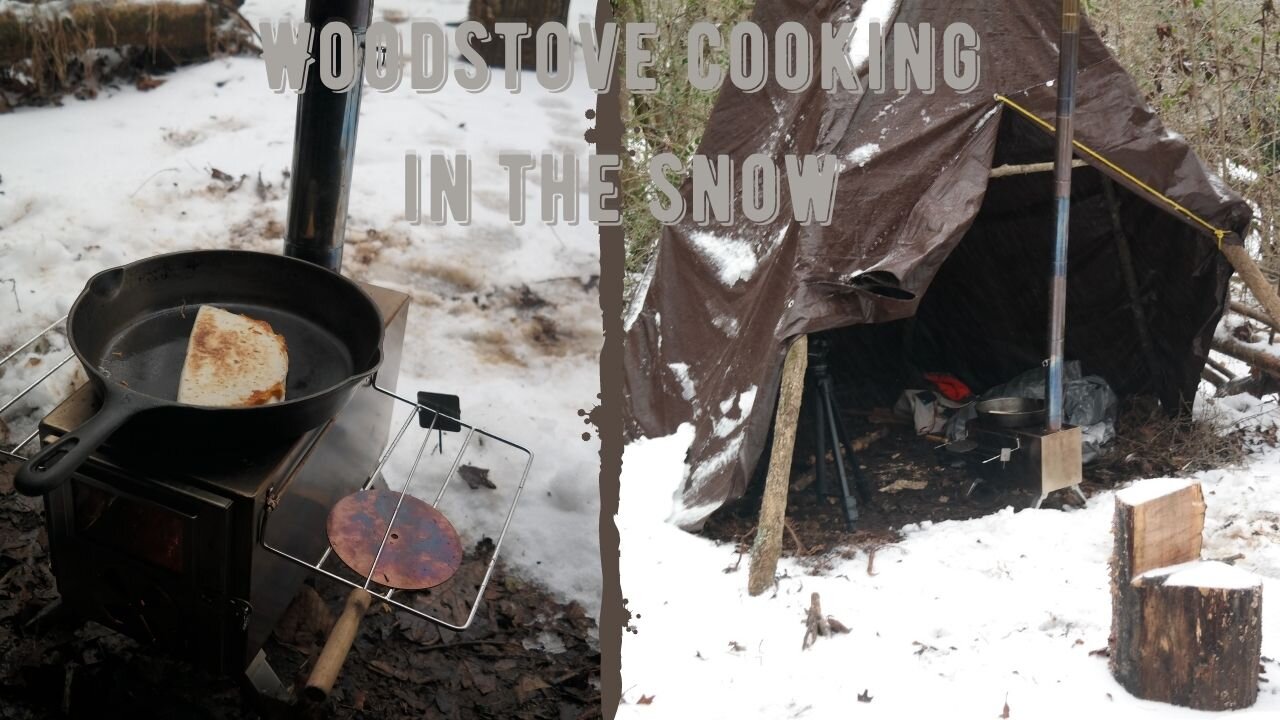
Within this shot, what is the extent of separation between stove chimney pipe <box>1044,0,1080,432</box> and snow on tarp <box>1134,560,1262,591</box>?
1.20 meters

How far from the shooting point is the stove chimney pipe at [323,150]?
231 cm

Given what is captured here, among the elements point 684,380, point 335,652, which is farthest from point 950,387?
point 335,652

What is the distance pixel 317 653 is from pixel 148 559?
0.60 meters

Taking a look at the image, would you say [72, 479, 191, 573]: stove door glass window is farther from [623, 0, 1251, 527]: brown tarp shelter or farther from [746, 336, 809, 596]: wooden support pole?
[623, 0, 1251, 527]: brown tarp shelter

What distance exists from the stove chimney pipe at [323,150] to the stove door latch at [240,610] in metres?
0.90

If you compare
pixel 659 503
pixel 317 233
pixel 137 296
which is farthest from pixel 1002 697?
pixel 137 296

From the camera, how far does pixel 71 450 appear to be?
157cm

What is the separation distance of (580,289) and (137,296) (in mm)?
1850

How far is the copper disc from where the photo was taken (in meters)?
1.93

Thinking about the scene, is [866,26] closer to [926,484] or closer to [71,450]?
[926,484]

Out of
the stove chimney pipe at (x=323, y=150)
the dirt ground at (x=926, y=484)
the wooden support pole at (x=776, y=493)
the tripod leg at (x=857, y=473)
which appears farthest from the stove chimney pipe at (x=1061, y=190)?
the stove chimney pipe at (x=323, y=150)

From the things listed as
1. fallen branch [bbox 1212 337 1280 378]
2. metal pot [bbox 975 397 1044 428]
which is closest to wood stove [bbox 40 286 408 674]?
metal pot [bbox 975 397 1044 428]

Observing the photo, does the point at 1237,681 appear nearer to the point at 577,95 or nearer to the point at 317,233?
the point at 317,233

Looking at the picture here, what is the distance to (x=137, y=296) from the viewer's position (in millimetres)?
2088
